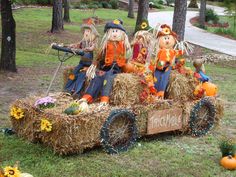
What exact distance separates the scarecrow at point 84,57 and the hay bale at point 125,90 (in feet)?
1.86

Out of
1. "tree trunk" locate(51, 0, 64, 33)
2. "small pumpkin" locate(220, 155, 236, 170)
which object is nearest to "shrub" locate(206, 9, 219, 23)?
"tree trunk" locate(51, 0, 64, 33)

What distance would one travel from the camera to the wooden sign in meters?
6.27

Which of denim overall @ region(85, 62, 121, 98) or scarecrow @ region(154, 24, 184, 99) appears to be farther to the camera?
scarecrow @ region(154, 24, 184, 99)

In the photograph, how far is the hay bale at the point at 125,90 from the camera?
6.12 meters

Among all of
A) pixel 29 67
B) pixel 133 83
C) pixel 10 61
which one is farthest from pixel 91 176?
pixel 29 67

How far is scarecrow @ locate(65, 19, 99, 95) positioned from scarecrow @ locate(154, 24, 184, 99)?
91 centimetres

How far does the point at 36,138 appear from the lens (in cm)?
583

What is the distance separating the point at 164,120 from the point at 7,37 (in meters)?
5.40

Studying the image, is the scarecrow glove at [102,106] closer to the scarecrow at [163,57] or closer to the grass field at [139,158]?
the grass field at [139,158]

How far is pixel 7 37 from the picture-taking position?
415 inches

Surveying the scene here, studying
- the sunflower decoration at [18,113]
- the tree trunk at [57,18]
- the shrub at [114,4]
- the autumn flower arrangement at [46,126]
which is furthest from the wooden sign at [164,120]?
the shrub at [114,4]

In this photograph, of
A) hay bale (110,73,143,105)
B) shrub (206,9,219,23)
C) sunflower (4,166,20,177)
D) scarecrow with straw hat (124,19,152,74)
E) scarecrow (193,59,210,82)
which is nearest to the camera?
sunflower (4,166,20,177)

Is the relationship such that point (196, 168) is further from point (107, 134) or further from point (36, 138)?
point (36, 138)

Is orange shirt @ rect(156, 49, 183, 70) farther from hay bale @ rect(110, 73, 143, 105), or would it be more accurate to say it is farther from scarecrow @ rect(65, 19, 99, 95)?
scarecrow @ rect(65, 19, 99, 95)
